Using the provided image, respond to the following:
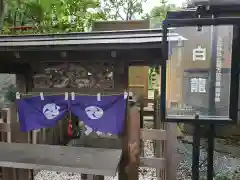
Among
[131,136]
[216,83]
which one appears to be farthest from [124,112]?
[216,83]

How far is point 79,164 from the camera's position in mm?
3799

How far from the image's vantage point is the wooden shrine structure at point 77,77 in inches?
157

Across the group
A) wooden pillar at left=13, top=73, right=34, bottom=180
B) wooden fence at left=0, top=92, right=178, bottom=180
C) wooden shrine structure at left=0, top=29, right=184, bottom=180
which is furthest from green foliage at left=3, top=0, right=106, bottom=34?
wooden fence at left=0, top=92, right=178, bottom=180

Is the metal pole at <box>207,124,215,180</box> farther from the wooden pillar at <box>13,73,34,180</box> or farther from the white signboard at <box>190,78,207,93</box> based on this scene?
the wooden pillar at <box>13,73,34,180</box>

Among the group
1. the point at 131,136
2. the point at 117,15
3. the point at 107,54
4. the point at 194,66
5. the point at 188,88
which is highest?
the point at 117,15

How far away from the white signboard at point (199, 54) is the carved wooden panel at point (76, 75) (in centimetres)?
185

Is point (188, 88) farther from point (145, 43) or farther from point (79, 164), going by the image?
point (79, 164)

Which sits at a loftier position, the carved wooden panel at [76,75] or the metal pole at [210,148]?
the carved wooden panel at [76,75]

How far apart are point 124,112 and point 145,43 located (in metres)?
1.39

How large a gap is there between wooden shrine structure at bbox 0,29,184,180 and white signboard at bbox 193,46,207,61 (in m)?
0.85

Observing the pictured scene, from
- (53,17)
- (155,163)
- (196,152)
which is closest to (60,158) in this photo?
(155,163)

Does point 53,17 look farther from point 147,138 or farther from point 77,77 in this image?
point 147,138

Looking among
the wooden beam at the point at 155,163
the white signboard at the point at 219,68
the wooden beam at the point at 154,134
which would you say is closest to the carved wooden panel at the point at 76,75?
the wooden beam at the point at 154,134

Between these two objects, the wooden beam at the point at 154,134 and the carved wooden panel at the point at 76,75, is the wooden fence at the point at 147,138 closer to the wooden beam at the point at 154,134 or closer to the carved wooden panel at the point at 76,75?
the wooden beam at the point at 154,134
